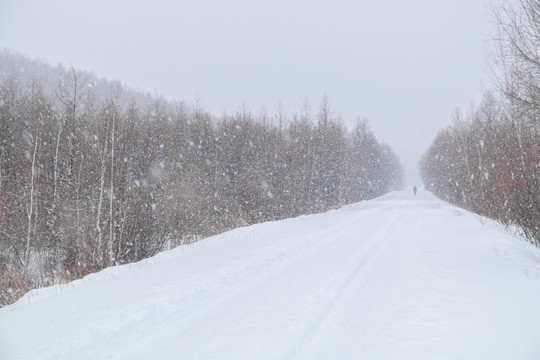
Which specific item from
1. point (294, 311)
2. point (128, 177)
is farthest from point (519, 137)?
point (128, 177)

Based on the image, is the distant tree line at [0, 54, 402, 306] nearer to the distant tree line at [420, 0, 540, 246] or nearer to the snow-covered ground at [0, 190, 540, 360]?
the snow-covered ground at [0, 190, 540, 360]

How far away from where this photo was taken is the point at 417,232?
13562 millimetres

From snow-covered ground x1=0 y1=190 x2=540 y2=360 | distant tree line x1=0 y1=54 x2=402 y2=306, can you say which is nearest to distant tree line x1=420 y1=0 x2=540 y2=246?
snow-covered ground x1=0 y1=190 x2=540 y2=360

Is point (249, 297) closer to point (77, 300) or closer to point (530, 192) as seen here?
point (77, 300)

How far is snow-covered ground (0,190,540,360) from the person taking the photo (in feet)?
12.8

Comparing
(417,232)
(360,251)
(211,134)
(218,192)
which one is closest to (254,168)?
(218,192)

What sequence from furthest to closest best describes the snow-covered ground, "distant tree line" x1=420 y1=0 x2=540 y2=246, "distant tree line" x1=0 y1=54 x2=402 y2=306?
1. "distant tree line" x1=0 y1=54 x2=402 y2=306
2. "distant tree line" x1=420 y1=0 x2=540 y2=246
3. the snow-covered ground

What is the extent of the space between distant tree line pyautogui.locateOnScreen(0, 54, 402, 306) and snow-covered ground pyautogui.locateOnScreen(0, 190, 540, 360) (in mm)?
6512

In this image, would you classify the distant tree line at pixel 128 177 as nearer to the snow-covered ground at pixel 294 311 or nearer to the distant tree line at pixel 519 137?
the snow-covered ground at pixel 294 311

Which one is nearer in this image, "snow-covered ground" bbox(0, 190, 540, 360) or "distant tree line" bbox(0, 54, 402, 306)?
"snow-covered ground" bbox(0, 190, 540, 360)

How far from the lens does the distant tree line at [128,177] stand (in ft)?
46.9

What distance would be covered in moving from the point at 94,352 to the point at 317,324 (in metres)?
2.89

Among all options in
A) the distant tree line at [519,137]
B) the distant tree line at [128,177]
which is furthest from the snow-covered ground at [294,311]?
the distant tree line at [128,177]

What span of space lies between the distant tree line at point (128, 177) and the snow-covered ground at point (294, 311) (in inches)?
256
